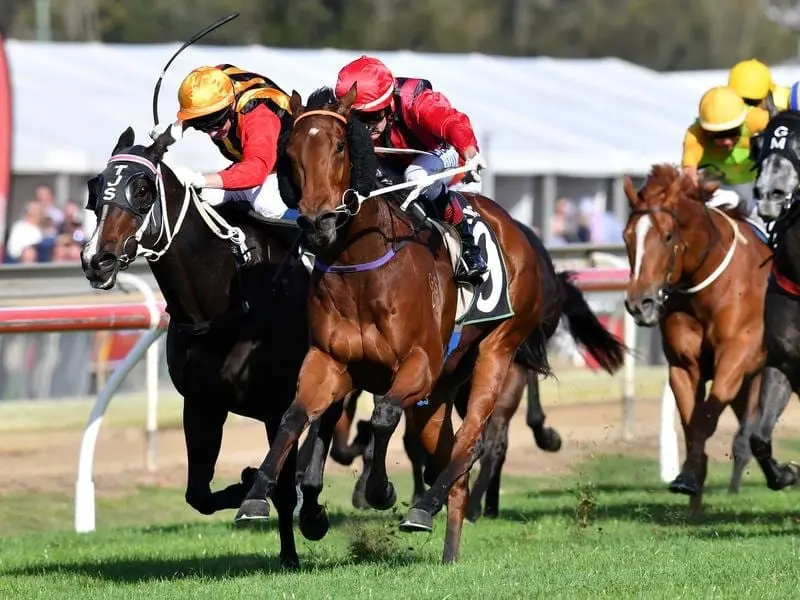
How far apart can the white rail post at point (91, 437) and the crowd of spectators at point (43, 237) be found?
5.67 m

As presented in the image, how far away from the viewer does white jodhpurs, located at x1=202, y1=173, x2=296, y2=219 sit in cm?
693

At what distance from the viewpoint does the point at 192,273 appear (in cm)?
666

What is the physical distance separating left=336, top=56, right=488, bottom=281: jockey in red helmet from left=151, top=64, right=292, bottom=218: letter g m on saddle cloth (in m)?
0.35

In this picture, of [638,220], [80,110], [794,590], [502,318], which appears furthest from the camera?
[80,110]

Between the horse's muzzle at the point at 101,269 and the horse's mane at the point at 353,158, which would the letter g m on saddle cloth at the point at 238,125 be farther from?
the horse's muzzle at the point at 101,269

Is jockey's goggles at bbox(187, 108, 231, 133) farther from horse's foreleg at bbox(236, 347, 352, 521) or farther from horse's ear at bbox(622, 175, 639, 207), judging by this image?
horse's ear at bbox(622, 175, 639, 207)

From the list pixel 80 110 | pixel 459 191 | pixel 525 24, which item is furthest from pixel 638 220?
pixel 525 24

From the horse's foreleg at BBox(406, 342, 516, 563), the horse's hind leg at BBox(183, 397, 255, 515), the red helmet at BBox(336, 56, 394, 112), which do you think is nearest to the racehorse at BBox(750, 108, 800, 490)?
the horse's foreleg at BBox(406, 342, 516, 563)

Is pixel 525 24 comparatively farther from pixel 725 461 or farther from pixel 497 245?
pixel 497 245

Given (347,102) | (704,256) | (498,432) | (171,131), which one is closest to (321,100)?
(347,102)

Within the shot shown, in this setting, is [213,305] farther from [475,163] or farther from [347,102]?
[475,163]

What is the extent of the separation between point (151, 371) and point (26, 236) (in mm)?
4966

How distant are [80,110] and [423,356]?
40.0 ft

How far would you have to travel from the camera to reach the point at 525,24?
5553 centimetres
